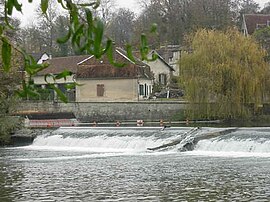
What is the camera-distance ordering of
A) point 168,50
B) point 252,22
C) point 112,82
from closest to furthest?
point 112,82
point 252,22
point 168,50

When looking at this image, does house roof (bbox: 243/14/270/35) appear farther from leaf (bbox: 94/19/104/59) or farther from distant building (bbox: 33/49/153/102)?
leaf (bbox: 94/19/104/59)

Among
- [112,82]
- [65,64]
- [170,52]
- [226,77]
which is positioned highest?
[170,52]

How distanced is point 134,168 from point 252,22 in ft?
155

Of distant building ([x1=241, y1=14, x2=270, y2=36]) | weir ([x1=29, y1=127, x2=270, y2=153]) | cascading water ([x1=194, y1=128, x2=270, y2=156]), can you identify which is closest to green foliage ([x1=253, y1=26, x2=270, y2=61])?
distant building ([x1=241, y1=14, x2=270, y2=36])

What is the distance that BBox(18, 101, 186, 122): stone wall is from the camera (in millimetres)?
40375

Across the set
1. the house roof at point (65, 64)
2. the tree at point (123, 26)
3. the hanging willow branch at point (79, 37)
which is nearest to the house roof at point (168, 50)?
the tree at point (123, 26)

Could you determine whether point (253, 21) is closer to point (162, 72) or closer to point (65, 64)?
point (162, 72)

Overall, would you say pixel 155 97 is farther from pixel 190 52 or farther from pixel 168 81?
pixel 190 52

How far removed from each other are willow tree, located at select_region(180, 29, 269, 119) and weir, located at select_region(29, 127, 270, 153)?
7773 mm

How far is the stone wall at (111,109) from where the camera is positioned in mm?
40375

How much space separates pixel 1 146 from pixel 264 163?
15251 mm

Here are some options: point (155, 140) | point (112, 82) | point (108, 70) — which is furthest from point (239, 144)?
point (108, 70)

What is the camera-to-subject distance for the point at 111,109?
134 feet

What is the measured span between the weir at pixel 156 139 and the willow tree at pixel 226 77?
7773 millimetres
